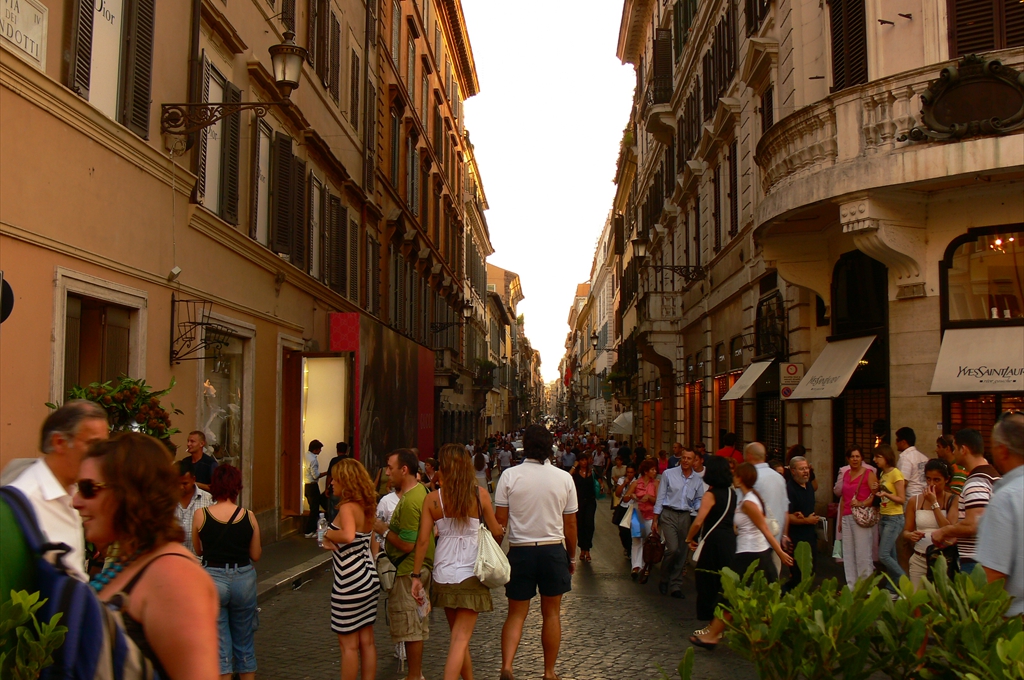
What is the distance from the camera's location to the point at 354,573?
682 centimetres

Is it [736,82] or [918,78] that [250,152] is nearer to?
[918,78]

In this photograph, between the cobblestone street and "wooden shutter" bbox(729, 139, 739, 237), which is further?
"wooden shutter" bbox(729, 139, 739, 237)

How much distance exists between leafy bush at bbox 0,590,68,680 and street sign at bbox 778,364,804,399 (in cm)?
1473

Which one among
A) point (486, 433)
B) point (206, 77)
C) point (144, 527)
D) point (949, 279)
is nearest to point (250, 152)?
point (206, 77)

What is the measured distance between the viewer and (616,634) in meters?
9.05

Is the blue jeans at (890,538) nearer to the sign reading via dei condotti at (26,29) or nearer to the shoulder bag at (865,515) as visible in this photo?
the shoulder bag at (865,515)

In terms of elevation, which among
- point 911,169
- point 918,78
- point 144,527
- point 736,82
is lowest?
point 144,527

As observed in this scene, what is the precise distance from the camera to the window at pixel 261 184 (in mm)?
14805

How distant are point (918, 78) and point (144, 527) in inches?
476

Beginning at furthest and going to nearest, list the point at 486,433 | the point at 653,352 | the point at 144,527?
the point at 486,433, the point at 653,352, the point at 144,527

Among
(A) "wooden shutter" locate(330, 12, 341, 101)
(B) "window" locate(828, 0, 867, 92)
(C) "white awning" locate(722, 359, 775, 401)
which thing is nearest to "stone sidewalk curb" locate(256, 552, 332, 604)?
(C) "white awning" locate(722, 359, 775, 401)

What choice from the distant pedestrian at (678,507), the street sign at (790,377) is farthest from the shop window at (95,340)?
the street sign at (790,377)

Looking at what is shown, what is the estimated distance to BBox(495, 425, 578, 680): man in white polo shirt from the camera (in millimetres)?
7055

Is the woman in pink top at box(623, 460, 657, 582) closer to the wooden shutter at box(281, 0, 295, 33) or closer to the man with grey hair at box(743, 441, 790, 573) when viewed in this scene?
the man with grey hair at box(743, 441, 790, 573)
